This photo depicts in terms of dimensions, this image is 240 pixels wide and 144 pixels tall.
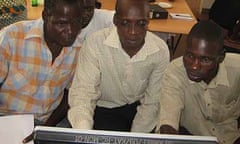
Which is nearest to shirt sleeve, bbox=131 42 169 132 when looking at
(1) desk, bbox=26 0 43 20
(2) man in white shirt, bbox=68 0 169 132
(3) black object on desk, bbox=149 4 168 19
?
(2) man in white shirt, bbox=68 0 169 132

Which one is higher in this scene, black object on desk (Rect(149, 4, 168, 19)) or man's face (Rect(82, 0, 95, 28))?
man's face (Rect(82, 0, 95, 28))

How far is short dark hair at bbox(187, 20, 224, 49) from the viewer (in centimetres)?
127

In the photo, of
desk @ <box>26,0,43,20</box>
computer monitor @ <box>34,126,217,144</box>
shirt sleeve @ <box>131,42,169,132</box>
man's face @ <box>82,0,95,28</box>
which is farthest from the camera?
desk @ <box>26,0,43,20</box>

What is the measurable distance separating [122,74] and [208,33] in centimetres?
43

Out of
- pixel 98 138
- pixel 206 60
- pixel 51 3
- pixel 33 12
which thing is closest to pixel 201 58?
pixel 206 60

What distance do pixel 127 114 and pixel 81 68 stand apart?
0.39 metres

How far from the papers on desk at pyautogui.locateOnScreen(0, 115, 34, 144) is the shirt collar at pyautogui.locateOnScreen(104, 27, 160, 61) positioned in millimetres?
485

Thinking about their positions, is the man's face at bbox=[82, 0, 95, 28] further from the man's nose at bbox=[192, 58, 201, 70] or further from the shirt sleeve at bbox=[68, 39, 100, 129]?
the man's nose at bbox=[192, 58, 201, 70]

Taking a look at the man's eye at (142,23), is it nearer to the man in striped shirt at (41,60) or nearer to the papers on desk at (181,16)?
the man in striped shirt at (41,60)

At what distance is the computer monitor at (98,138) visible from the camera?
0.60m

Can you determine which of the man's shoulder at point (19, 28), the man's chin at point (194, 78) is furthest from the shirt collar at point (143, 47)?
the man's shoulder at point (19, 28)

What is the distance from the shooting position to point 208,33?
128 cm

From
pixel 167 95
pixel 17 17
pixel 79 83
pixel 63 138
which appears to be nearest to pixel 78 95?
pixel 79 83

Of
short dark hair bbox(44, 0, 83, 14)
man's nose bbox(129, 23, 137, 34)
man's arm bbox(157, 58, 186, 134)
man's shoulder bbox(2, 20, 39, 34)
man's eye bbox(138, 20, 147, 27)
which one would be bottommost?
man's arm bbox(157, 58, 186, 134)
